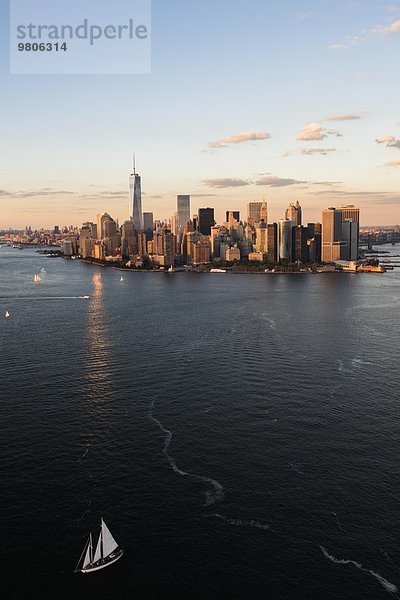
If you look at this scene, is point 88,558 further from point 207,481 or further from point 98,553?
point 207,481

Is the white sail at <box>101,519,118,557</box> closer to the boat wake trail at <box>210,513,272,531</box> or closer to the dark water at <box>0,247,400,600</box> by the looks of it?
the dark water at <box>0,247,400,600</box>

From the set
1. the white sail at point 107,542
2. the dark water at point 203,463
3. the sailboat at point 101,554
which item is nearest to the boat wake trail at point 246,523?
the dark water at point 203,463

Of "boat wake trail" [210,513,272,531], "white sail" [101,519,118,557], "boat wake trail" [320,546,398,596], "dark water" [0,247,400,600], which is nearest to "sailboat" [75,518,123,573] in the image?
"white sail" [101,519,118,557]

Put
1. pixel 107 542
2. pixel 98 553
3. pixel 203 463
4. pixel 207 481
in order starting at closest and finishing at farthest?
pixel 98 553 → pixel 107 542 → pixel 207 481 → pixel 203 463

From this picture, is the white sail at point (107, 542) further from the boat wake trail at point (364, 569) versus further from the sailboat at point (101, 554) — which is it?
the boat wake trail at point (364, 569)

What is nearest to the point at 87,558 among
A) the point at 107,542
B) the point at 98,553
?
the point at 98,553
